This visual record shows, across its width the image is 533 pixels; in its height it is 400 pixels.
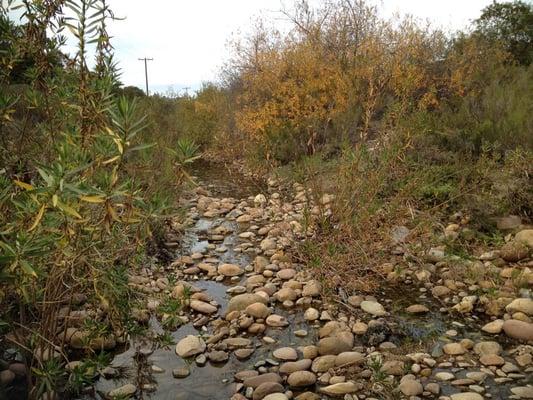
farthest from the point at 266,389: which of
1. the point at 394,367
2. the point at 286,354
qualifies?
the point at 394,367

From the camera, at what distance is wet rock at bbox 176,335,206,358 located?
3.69 metres

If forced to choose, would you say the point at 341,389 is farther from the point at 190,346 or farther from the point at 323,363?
the point at 190,346

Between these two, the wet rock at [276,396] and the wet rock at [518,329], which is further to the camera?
the wet rock at [518,329]

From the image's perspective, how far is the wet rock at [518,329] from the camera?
3.71 m

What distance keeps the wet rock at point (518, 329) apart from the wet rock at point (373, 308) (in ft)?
3.33

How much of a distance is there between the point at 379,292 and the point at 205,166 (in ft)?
31.1

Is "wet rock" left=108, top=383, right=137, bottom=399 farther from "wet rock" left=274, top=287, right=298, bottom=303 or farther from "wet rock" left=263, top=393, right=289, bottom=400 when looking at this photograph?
"wet rock" left=274, top=287, right=298, bottom=303

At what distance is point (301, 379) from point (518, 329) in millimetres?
1886

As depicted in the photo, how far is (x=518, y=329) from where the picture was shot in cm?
376

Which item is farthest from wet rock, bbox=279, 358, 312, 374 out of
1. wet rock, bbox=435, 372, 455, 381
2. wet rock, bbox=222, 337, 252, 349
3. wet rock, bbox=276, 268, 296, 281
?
wet rock, bbox=276, 268, 296, 281

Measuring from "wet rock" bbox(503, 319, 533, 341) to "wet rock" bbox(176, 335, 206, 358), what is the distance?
2.54 m

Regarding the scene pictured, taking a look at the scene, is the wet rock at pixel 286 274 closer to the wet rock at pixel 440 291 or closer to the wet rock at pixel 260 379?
the wet rock at pixel 440 291

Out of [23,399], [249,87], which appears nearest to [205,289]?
[23,399]

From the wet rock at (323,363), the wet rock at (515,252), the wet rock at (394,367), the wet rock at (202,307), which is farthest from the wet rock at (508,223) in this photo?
the wet rock at (202,307)
